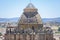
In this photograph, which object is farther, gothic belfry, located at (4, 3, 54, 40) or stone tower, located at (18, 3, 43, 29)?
stone tower, located at (18, 3, 43, 29)

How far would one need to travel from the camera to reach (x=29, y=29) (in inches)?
1075

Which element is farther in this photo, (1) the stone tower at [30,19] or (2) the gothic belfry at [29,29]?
(1) the stone tower at [30,19]

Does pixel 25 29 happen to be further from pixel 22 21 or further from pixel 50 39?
pixel 50 39

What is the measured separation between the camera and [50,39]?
2714 centimetres

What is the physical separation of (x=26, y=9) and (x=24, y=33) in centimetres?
326

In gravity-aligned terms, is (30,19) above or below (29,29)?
above

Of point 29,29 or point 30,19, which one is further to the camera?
point 30,19

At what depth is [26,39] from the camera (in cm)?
2684

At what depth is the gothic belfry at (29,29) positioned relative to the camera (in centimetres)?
2692

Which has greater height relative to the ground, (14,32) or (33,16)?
(33,16)

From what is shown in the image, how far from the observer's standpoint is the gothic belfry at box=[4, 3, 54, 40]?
26922 millimetres

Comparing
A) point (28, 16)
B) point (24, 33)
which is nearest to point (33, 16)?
point (28, 16)

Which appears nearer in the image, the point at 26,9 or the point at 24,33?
the point at 24,33

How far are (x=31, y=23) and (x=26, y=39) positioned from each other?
2122 mm
